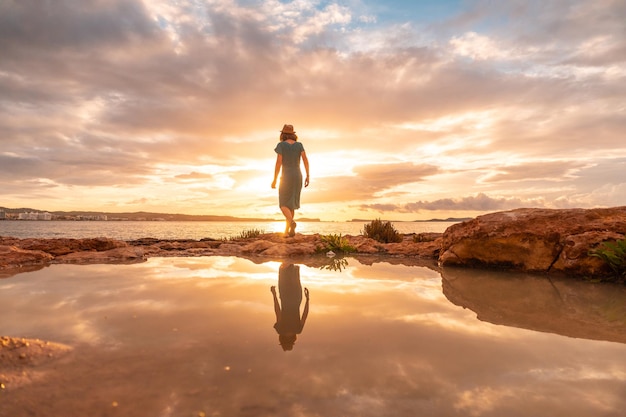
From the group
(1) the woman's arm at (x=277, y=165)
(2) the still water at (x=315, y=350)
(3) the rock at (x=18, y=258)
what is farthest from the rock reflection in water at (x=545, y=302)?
(3) the rock at (x=18, y=258)

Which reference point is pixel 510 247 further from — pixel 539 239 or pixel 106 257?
pixel 106 257

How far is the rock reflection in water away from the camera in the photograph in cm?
305

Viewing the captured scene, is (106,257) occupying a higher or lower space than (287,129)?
lower

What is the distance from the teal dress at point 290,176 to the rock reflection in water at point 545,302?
5598 mm

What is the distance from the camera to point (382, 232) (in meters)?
12.2

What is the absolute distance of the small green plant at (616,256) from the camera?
5.35m

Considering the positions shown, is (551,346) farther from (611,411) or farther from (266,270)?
(266,270)

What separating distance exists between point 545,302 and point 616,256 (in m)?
2.40

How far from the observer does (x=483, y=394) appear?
70.9 inches

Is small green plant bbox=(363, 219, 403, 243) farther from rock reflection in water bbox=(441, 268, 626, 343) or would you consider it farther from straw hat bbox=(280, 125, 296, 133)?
rock reflection in water bbox=(441, 268, 626, 343)

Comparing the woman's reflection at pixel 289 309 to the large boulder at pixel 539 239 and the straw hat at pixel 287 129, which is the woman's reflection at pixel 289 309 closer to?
the large boulder at pixel 539 239

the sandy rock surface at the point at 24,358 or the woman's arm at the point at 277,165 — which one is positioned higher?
the woman's arm at the point at 277,165

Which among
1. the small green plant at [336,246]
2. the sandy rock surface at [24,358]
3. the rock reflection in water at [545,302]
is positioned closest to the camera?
the sandy rock surface at [24,358]

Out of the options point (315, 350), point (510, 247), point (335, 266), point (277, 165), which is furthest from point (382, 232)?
point (315, 350)
